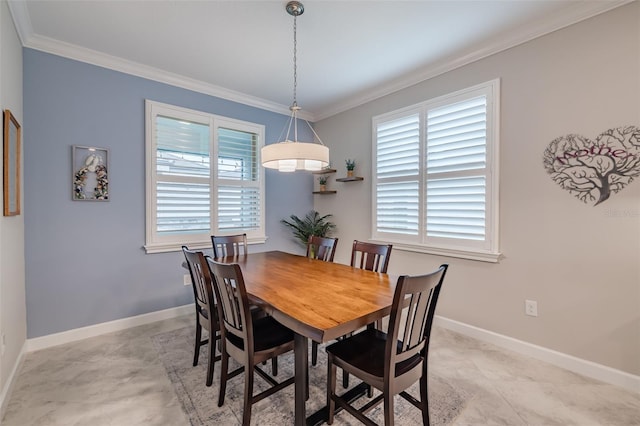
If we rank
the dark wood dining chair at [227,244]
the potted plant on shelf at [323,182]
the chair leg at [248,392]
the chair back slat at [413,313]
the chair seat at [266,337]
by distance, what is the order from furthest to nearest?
1. the potted plant on shelf at [323,182]
2. the dark wood dining chair at [227,244]
3. the chair seat at [266,337]
4. the chair leg at [248,392]
5. the chair back slat at [413,313]

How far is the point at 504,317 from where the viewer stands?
102 inches

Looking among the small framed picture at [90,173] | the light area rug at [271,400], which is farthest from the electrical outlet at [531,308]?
the small framed picture at [90,173]

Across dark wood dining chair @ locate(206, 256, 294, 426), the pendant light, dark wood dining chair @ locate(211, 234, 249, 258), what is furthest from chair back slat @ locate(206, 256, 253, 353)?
dark wood dining chair @ locate(211, 234, 249, 258)

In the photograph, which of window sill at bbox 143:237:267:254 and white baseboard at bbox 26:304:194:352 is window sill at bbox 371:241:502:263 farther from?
white baseboard at bbox 26:304:194:352

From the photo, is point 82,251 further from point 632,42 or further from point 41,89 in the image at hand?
point 632,42

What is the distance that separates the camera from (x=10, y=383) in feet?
6.40

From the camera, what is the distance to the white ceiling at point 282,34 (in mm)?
2141

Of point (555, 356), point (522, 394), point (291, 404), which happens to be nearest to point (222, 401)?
point (291, 404)

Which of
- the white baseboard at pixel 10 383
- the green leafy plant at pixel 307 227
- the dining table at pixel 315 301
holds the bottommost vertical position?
the white baseboard at pixel 10 383

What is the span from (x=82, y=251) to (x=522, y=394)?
3882 millimetres

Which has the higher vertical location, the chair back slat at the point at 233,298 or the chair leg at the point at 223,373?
the chair back slat at the point at 233,298

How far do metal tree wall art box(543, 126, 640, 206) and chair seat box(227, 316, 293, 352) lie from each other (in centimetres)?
244

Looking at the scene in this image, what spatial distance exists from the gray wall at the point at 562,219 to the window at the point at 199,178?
2.64 m

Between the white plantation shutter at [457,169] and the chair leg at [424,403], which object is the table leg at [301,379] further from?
the white plantation shutter at [457,169]
